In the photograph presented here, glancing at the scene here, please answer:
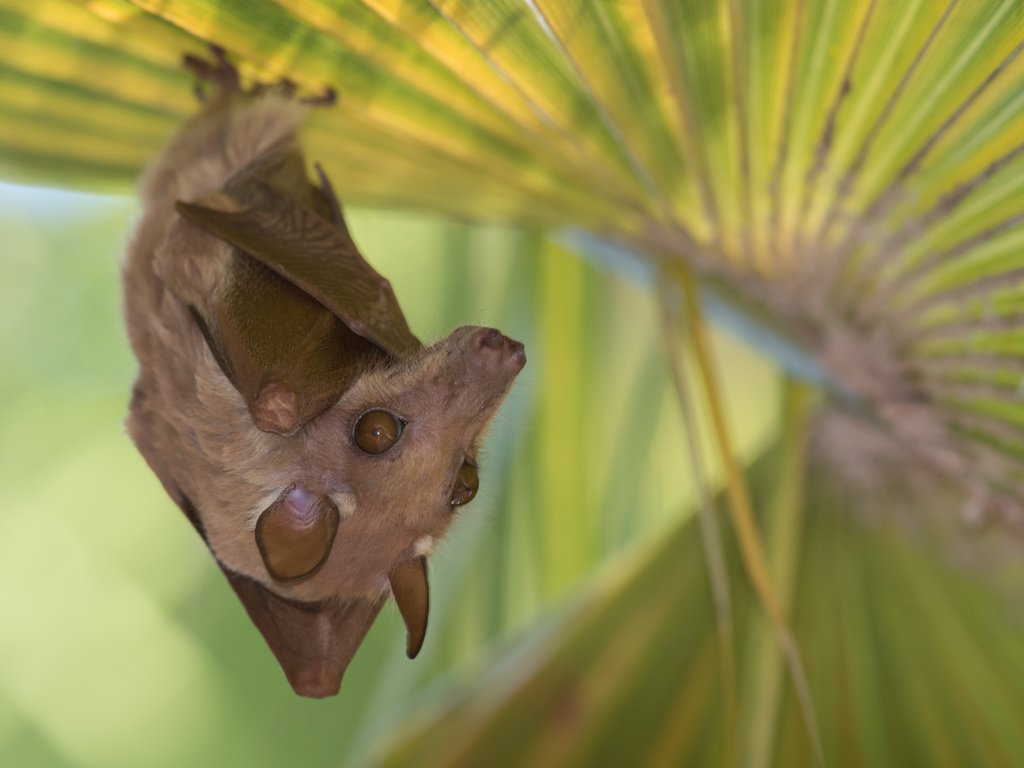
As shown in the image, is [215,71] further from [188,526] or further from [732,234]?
[188,526]

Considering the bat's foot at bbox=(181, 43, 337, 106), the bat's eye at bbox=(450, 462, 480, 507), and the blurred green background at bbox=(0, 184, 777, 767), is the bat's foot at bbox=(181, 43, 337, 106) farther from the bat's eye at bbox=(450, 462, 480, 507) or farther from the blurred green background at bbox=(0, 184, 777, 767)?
the blurred green background at bbox=(0, 184, 777, 767)

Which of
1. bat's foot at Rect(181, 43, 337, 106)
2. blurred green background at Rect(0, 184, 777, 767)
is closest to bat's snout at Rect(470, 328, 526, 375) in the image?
bat's foot at Rect(181, 43, 337, 106)

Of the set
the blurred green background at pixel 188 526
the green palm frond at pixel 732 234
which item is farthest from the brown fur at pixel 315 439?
the blurred green background at pixel 188 526

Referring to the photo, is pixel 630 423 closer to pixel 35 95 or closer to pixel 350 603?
pixel 350 603

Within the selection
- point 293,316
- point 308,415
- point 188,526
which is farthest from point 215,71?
point 188,526

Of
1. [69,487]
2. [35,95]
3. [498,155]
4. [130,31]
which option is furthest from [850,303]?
[69,487]
